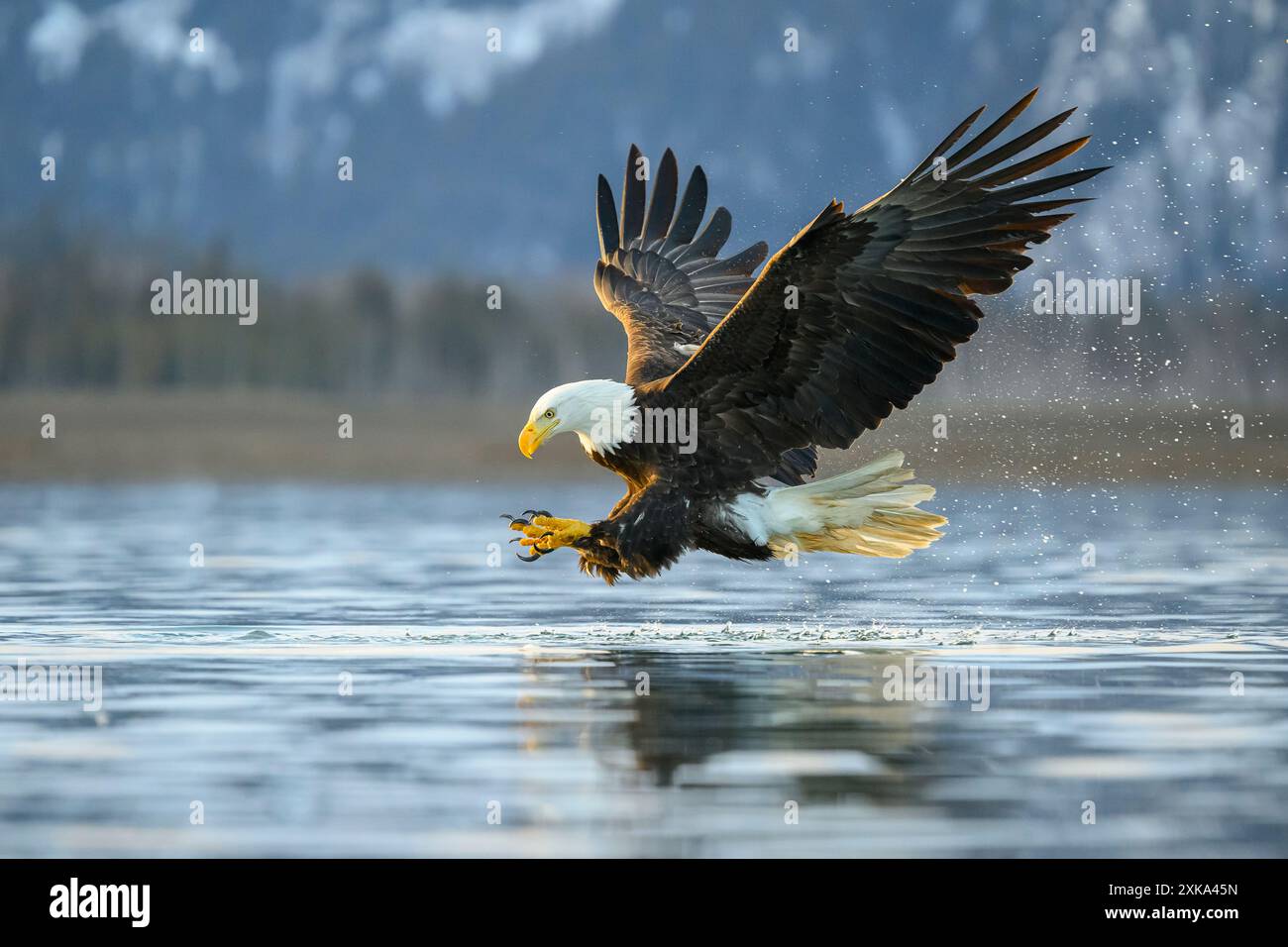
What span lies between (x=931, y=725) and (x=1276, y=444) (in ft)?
124

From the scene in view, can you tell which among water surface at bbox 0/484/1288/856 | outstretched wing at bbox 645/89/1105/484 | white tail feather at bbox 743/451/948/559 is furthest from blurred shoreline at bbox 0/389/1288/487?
outstretched wing at bbox 645/89/1105/484

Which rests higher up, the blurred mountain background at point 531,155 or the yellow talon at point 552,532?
the blurred mountain background at point 531,155

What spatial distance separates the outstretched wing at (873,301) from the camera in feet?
29.1

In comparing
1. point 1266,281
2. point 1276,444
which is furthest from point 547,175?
point 1276,444

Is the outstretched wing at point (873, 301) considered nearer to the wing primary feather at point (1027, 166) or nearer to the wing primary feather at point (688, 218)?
the wing primary feather at point (1027, 166)

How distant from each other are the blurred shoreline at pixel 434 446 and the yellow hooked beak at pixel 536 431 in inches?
694

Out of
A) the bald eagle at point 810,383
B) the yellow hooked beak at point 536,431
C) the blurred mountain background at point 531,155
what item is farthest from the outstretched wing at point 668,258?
the blurred mountain background at point 531,155

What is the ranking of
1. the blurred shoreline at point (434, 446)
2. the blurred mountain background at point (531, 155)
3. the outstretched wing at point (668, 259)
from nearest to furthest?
the outstretched wing at point (668, 259)
the blurred shoreline at point (434, 446)
the blurred mountain background at point (531, 155)

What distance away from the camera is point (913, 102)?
122500 millimetres

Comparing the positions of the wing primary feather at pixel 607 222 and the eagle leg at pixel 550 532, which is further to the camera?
the wing primary feather at pixel 607 222

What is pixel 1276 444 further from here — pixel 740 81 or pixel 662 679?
pixel 740 81

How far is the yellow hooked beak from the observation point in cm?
975

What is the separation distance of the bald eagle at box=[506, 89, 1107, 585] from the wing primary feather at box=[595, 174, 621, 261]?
1.16m

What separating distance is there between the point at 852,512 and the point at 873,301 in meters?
1.32
